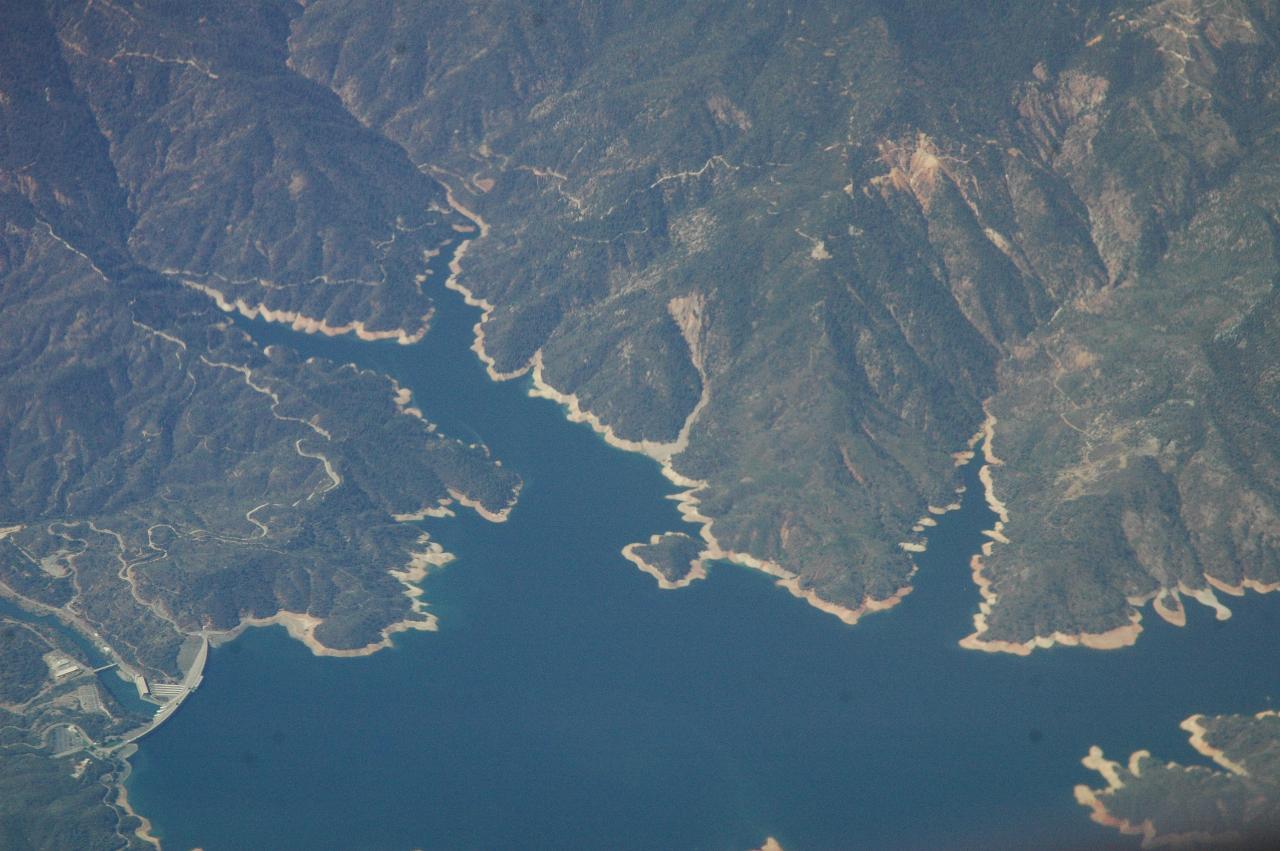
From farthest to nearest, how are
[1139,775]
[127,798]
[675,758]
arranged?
[675,758], [127,798], [1139,775]

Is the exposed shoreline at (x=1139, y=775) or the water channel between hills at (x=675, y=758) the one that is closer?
the exposed shoreline at (x=1139, y=775)

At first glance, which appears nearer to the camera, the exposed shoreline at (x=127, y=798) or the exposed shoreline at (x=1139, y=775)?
the exposed shoreline at (x=1139, y=775)

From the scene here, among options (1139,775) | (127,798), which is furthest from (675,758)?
(127,798)

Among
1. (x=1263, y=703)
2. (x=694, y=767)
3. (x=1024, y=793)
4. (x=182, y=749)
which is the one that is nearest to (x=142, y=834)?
(x=182, y=749)

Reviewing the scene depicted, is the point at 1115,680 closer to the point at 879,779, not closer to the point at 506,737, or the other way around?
the point at 879,779

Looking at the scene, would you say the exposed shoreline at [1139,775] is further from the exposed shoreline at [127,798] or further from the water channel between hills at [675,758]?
the exposed shoreline at [127,798]

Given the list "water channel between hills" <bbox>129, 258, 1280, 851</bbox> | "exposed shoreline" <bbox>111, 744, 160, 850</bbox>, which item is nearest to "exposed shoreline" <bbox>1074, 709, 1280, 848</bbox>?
"water channel between hills" <bbox>129, 258, 1280, 851</bbox>

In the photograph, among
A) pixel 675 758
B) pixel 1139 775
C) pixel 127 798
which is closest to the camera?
pixel 1139 775

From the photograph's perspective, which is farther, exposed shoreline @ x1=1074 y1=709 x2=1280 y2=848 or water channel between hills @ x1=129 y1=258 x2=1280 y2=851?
water channel between hills @ x1=129 y1=258 x2=1280 y2=851

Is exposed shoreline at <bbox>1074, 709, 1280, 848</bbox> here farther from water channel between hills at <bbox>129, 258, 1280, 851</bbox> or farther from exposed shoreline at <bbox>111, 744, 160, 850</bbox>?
exposed shoreline at <bbox>111, 744, 160, 850</bbox>

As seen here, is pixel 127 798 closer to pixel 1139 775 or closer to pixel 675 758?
pixel 675 758

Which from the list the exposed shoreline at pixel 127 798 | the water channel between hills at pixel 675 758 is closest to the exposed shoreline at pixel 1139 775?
the water channel between hills at pixel 675 758
